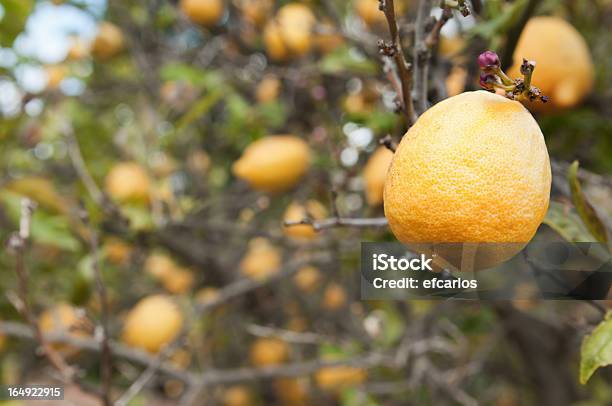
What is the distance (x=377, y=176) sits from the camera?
1203 millimetres

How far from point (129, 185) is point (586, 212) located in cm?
140

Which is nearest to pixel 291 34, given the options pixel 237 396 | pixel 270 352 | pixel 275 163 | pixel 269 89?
pixel 269 89

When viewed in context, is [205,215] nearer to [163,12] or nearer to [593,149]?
[163,12]

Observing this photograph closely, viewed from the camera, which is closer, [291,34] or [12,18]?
[12,18]

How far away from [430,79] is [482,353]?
126 centimetres

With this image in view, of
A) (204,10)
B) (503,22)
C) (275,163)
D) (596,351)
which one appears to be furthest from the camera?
(204,10)

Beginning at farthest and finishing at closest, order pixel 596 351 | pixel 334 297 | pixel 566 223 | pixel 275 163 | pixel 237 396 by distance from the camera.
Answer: pixel 237 396
pixel 334 297
pixel 275 163
pixel 566 223
pixel 596 351

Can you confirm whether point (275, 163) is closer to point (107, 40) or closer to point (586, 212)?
point (586, 212)

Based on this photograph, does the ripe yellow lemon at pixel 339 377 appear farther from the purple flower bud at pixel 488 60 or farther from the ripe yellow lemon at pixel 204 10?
the purple flower bud at pixel 488 60

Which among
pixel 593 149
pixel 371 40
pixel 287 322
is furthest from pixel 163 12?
pixel 593 149

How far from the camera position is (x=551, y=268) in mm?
688

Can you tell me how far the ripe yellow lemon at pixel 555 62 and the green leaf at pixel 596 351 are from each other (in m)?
A: 0.46

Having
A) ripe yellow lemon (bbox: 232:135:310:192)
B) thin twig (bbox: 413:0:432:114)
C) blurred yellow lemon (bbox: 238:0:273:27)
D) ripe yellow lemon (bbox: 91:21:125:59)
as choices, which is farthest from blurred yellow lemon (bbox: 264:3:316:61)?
thin twig (bbox: 413:0:432:114)

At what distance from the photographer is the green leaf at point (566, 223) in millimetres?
676
